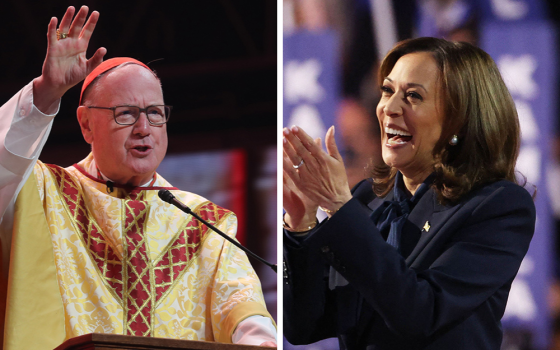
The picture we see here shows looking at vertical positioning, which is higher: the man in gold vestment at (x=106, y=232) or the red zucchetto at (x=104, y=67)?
the red zucchetto at (x=104, y=67)

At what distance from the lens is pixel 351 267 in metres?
2.32

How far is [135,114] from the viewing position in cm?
353

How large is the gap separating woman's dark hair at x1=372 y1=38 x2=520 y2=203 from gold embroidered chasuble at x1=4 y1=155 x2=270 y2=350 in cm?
117

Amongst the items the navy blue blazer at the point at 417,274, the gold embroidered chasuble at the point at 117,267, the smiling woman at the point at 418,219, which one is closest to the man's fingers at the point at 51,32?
the gold embroidered chasuble at the point at 117,267

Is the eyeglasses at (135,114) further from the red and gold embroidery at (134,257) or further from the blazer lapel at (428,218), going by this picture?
the blazer lapel at (428,218)

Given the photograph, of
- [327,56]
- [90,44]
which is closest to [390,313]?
[327,56]

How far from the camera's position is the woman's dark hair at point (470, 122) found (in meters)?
2.57

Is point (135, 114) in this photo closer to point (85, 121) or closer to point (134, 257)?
point (85, 121)

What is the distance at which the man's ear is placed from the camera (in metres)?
3.55

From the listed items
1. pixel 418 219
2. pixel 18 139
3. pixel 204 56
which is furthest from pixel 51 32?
pixel 418 219

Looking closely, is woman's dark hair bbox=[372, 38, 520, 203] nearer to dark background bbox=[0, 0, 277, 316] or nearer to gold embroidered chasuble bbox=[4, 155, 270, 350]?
gold embroidered chasuble bbox=[4, 155, 270, 350]

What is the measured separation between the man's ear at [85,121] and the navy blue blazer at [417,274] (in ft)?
4.75

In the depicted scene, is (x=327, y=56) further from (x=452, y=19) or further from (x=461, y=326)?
(x=461, y=326)

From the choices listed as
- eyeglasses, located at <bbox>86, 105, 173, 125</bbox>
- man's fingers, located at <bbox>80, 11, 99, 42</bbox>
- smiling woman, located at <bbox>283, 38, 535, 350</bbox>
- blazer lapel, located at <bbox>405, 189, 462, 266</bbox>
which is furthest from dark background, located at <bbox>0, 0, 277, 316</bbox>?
blazer lapel, located at <bbox>405, 189, 462, 266</bbox>
